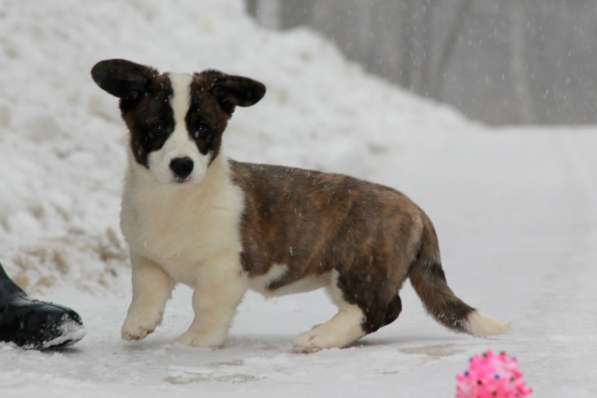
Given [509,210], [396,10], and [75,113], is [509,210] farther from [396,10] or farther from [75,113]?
[396,10]

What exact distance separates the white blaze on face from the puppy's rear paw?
65cm

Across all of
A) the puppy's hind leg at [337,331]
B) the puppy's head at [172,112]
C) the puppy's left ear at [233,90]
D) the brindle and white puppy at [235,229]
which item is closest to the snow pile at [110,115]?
the brindle and white puppy at [235,229]

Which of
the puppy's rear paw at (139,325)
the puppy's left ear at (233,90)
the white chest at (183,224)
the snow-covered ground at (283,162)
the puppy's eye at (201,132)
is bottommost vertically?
the snow-covered ground at (283,162)

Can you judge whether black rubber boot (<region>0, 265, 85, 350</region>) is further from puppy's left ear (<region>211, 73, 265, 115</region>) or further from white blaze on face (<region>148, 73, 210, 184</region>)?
puppy's left ear (<region>211, 73, 265, 115</region>)

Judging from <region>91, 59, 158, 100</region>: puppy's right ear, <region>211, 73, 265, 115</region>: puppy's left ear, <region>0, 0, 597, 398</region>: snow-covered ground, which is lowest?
<region>0, 0, 597, 398</region>: snow-covered ground

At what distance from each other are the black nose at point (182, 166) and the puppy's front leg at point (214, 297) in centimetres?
46

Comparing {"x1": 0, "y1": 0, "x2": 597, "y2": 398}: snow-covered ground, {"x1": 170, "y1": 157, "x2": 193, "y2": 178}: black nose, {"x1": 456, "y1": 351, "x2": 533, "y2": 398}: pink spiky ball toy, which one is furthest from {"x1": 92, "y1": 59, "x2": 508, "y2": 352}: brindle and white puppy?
{"x1": 456, "y1": 351, "x2": 533, "y2": 398}: pink spiky ball toy

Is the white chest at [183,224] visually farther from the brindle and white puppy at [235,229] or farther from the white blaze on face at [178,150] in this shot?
the white blaze on face at [178,150]

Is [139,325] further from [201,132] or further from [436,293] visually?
[436,293]

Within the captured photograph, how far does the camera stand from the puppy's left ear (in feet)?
18.1

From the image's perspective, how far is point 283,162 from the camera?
40.2 feet

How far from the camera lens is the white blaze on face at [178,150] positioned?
5156 millimetres

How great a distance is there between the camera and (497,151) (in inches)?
636

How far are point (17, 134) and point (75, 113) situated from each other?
4.04 ft
